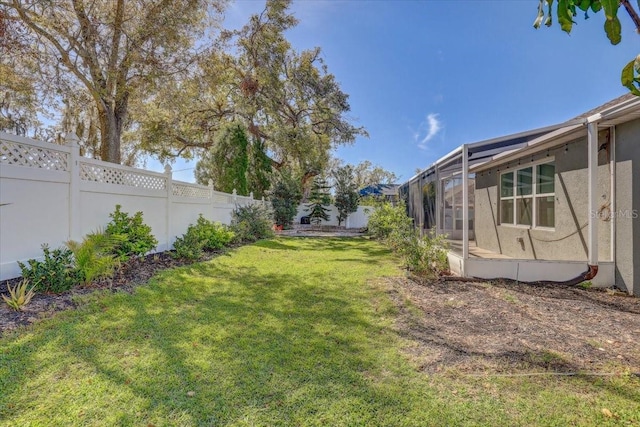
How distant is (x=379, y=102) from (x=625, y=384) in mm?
15787

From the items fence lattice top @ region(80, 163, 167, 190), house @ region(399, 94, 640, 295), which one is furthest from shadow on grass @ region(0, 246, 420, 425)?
house @ region(399, 94, 640, 295)

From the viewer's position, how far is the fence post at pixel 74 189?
184 inches

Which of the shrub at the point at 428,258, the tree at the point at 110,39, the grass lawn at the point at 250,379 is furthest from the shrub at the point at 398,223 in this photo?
the tree at the point at 110,39

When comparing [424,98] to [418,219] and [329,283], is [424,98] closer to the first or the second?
[418,219]

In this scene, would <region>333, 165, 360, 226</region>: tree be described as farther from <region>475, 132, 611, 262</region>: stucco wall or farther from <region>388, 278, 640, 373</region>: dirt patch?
<region>388, 278, 640, 373</region>: dirt patch

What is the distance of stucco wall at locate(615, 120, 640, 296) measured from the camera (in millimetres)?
4246

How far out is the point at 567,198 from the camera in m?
5.40

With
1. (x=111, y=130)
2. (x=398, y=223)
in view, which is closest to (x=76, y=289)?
(x=111, y=130)

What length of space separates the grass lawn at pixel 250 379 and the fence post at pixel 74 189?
1.61 m

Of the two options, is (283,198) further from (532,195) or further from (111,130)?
(532,195)

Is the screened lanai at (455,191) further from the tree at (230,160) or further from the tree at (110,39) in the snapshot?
the tree at (230,160)

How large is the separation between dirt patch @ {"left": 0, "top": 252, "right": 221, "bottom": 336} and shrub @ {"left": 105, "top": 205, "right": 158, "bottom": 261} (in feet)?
0.87

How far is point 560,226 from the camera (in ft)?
18.3

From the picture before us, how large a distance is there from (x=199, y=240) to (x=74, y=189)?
128 inches
